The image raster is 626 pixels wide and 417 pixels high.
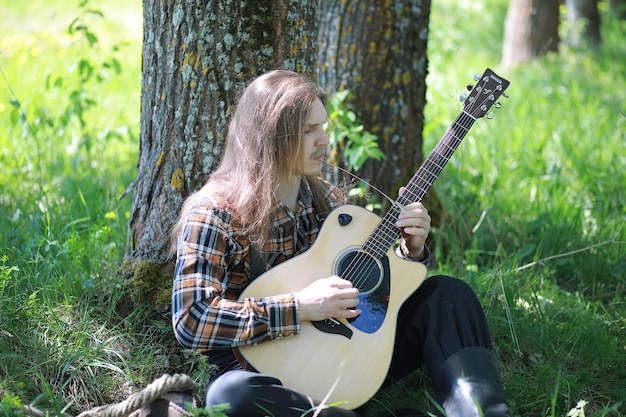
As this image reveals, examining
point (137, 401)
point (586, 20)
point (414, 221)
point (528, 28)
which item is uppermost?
point (586, 20)

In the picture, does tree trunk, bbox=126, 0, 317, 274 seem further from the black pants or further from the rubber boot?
the rubber boot

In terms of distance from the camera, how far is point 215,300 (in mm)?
2666

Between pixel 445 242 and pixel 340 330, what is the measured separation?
1.92m

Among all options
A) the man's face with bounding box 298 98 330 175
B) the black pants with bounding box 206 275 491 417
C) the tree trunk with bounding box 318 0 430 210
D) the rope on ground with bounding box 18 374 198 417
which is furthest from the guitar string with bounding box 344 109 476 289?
the tree trunk with bounding box 318 0 430 210

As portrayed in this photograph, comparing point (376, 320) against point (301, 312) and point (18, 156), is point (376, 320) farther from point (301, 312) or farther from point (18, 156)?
point (18, 156)

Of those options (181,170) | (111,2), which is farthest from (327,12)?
(111,2)

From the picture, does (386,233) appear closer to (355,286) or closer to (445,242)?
(355,286)

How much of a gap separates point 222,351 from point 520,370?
1324 mm

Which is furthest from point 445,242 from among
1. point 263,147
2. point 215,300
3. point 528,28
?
point 528,28

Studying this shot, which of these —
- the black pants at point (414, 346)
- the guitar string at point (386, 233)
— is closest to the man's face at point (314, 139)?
the guitar string at point (386, 233)

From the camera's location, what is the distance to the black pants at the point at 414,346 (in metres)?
2.56

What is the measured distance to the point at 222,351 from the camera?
2.85 meters

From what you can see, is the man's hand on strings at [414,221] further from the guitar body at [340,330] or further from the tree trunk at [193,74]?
the tree trunk at [193,74]

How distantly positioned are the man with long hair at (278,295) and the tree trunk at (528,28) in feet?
22.5
